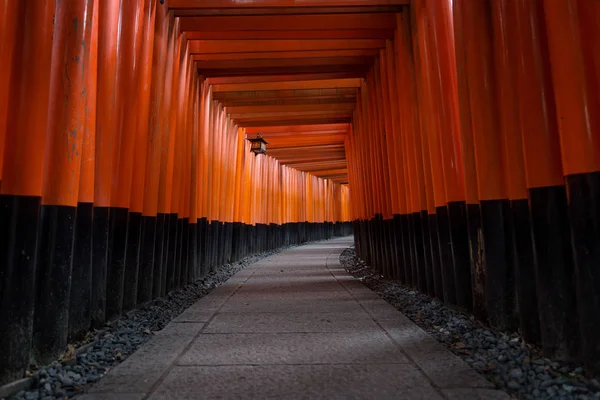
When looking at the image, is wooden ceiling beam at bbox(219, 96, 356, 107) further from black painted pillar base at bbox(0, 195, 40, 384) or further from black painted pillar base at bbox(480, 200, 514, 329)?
black painted pillar base at bbox(0, 195, 40, 384)

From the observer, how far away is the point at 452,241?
4.32 m

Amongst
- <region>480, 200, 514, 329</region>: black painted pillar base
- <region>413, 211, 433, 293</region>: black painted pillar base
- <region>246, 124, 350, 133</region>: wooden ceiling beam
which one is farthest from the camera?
<region>246, 124, 350, 133</region>: wooden ceiling beam

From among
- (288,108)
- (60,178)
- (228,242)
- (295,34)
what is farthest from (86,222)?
(288,108)

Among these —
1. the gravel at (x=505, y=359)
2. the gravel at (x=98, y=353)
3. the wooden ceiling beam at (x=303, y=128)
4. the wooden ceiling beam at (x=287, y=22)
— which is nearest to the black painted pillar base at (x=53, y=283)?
the gravel at (x=98, y=353)

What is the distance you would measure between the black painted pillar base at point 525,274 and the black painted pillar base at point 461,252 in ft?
3.63

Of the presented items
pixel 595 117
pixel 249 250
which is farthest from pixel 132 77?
pixel 249 250

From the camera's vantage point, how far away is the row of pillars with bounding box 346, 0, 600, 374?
2363 millimetres

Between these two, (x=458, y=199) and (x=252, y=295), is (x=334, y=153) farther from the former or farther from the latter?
(x=458, y=199)

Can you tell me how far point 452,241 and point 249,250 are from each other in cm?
888

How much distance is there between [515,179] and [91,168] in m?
3.11

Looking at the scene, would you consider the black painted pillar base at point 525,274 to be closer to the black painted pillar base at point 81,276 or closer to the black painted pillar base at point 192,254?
the black painted pillar base at point 81,276

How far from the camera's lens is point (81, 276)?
3270mm

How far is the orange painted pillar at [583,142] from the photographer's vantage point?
7.55 feet

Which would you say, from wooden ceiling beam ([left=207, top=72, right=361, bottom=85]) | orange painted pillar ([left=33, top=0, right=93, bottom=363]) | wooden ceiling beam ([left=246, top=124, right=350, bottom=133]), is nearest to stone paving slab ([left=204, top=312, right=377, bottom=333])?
orange painted pillar ([left=33, top=0, right=93, bottom=363])
